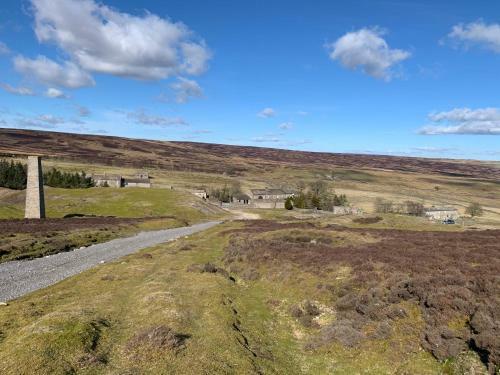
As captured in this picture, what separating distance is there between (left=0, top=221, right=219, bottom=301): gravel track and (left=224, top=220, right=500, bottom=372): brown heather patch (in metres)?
15.9

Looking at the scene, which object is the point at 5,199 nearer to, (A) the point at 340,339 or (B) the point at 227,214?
(B) the point at 227,214

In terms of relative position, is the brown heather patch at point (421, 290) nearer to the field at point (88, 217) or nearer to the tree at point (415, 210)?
the field at point (88, 217)

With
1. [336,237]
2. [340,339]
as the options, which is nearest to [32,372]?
[340,339]

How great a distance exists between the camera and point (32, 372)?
14156 millimetres

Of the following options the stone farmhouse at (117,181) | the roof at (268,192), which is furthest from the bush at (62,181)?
the roof at (268,192)

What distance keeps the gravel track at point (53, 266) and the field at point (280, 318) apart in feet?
8.69

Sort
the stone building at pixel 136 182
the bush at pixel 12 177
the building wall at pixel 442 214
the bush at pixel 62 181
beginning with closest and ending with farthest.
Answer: the bush at pixel 12 177 → the bush at pixel 62 181 → the building wall at pixel 442 214 → the stone building at pixel 136 182

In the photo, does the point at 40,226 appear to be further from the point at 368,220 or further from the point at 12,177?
the point at 12,177

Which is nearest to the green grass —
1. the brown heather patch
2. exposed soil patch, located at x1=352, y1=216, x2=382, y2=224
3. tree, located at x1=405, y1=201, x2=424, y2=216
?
exposed soil patch, located at x1=352, y1=216, x2=382, y2=224

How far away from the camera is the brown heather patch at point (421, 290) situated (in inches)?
663

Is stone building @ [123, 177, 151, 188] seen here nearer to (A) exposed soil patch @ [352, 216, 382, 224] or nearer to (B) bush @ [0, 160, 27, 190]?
(B) bush @ [0, 160, 27, 190]

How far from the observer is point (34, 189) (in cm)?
7281

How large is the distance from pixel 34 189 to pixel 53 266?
3989 cm

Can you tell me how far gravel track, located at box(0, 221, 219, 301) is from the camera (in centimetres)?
3035
